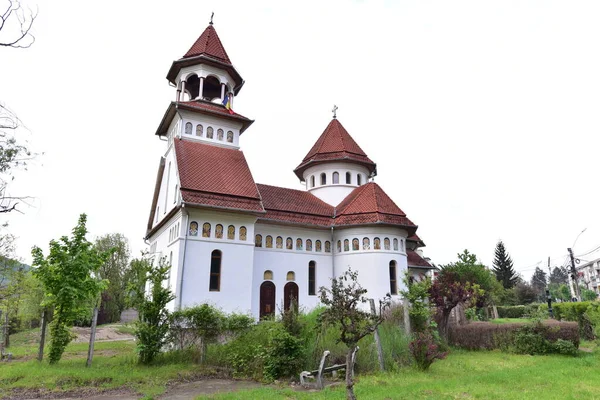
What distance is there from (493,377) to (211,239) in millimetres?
13787

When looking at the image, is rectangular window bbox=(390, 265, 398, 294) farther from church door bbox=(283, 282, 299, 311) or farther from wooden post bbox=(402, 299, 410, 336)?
wooden post bbox=(402, 299, 410, 336)

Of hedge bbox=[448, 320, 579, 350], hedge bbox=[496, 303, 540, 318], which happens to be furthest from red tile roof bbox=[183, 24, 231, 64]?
hedge bbox=[496, 303, 540, 318]

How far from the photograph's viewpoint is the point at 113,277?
4209 cm

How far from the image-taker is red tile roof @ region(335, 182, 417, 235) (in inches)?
939

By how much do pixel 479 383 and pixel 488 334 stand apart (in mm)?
7472

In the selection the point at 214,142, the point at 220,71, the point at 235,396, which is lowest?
the point at 235,396

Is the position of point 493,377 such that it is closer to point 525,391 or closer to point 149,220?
point 525,391

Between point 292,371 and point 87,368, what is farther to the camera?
point 87,368

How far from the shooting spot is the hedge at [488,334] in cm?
1505

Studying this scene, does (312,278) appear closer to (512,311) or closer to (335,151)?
(335,151)

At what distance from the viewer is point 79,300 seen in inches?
540

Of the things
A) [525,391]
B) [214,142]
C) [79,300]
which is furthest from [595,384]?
[214,142]

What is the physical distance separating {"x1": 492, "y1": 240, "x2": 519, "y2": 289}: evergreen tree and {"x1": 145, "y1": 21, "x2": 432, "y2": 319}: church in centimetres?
4389

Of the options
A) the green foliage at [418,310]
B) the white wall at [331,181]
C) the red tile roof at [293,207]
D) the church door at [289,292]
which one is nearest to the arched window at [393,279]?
the red tile roof at [293,207]
